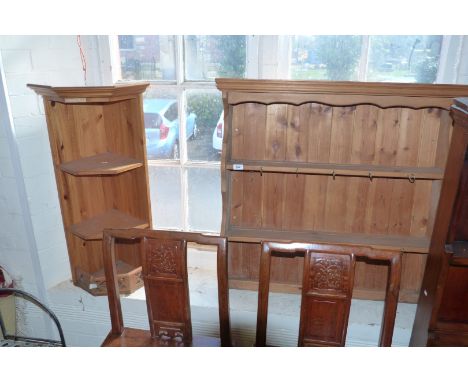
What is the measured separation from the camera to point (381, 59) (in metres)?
1.90

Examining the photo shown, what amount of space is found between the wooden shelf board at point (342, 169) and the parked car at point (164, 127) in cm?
41

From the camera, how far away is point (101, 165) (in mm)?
1886

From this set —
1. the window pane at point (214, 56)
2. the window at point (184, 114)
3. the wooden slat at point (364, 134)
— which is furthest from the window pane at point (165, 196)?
the wooden slat at point (364, 134)

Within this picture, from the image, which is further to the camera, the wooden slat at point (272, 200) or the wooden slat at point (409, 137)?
the wooden slat at point (272, 200)

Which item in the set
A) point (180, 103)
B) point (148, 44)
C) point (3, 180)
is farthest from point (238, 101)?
point (3, 180)

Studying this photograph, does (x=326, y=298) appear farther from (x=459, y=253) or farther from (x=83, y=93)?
(x=83, y=93)

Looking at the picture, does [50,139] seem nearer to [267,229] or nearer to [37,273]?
[37,273]

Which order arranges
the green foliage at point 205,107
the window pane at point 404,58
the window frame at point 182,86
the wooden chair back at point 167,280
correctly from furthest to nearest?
the green foliage at point 205,107 < the window frame at point 182,86 < the window pane at point 404,58 < the wooden chair back at point 167,280

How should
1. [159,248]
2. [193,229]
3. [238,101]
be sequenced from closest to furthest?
[159,248], [238,101], [193,229]

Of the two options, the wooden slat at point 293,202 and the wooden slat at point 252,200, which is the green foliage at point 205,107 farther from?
the wooden slat at point 293,202

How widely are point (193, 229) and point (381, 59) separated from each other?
1341 millimetres

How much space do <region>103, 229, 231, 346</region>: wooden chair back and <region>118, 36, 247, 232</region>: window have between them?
81 centimetres

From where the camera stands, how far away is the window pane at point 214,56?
77.4 inches

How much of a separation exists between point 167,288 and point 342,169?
93 cm
